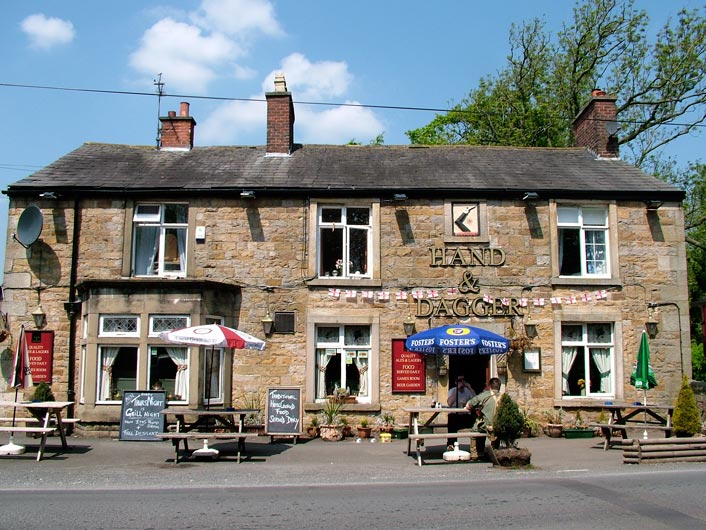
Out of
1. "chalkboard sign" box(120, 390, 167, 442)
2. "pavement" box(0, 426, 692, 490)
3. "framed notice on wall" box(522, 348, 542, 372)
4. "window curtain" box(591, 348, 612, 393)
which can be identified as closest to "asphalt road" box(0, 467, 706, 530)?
"pavement" box(0, 426, 692, 490)

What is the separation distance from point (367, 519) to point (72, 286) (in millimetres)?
11086

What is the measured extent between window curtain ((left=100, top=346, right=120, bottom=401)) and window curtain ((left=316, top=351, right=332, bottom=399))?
453 cm

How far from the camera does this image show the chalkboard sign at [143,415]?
1388cm

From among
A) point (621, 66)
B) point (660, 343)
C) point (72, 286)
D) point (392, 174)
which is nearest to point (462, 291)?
point (392, 174)

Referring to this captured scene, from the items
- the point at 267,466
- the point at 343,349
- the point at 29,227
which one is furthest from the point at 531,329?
the point at 29,227

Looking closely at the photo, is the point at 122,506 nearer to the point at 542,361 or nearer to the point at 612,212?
the point at 542,361

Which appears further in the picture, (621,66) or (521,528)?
(621,66)

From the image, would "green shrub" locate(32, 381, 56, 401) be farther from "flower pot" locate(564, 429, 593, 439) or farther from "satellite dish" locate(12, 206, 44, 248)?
"flower pot" locate(564, 429, 593, 439)

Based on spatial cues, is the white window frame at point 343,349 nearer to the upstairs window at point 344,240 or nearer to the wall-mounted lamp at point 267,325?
the wall-mounted lamp at point 267,325

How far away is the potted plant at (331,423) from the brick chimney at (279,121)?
278 inches

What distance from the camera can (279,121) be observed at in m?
18.4

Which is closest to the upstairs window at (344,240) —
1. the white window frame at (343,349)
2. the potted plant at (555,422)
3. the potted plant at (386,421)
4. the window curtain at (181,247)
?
the white window frame at (343,349)

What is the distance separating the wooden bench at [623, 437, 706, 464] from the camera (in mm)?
11375

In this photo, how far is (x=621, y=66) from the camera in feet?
96.5
